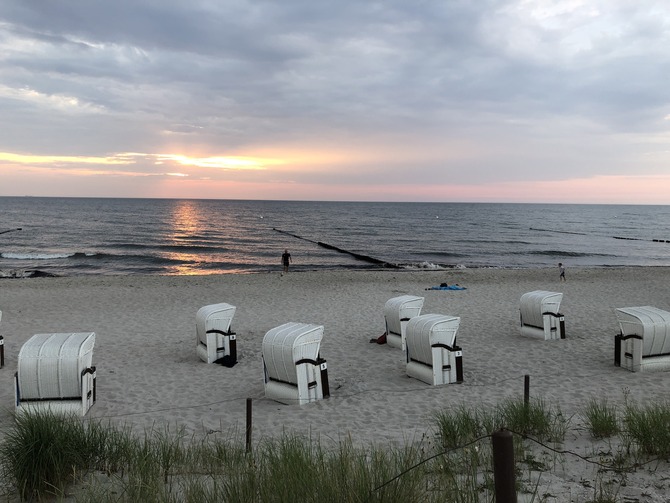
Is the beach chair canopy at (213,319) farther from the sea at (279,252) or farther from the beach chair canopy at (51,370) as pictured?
the sea at (279,252)

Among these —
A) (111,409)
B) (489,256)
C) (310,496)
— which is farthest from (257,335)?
(489,256)

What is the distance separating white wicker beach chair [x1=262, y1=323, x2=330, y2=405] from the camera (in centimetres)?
882

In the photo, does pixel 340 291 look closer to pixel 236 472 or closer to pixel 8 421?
pixel 8 421

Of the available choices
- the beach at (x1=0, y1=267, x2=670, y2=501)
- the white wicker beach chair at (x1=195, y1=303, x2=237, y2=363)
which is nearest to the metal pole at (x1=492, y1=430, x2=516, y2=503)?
the beach at (x1=0, y1=267, x2=670, y2=501)

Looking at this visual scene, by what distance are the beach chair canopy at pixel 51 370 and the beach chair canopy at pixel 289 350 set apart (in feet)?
9.74

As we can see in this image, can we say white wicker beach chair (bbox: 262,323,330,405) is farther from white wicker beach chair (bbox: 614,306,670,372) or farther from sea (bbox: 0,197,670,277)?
sea (bbox: 0,197,670,277)

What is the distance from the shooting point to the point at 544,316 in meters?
13.5

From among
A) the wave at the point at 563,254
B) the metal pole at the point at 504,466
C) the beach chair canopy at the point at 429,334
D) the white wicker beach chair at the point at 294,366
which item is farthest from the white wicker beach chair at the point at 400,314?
the wave at the point at 563,254

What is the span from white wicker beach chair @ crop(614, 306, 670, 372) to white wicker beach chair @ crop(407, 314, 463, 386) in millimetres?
3700

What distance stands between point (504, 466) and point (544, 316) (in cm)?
1125

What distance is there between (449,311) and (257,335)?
7.23 meters

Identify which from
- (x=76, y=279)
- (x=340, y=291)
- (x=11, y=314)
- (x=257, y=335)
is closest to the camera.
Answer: (x=257, y=335)

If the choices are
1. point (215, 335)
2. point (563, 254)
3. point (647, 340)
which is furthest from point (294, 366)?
point (563, 254)

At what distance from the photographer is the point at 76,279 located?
1064 inches
